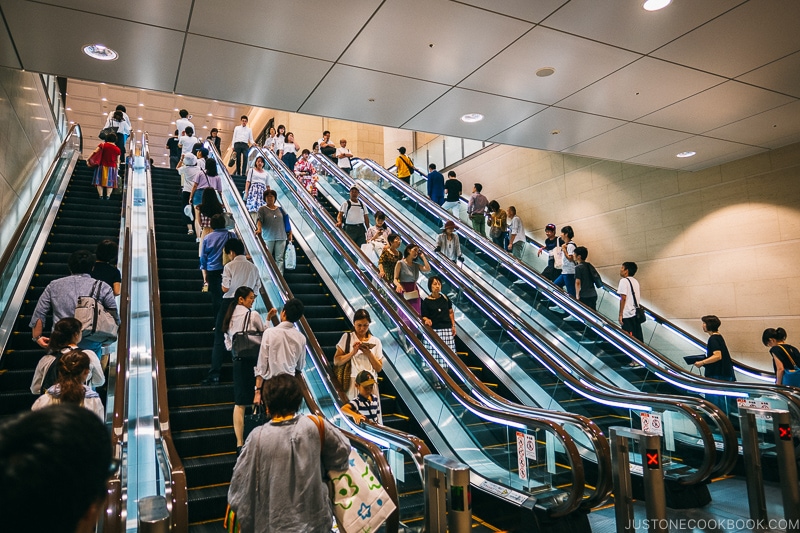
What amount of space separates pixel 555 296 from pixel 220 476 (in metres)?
5.97

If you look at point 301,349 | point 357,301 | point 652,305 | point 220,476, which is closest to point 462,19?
point 301,349

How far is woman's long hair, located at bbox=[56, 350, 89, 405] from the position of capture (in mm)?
3125

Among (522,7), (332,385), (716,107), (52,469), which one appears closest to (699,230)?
(716,107)

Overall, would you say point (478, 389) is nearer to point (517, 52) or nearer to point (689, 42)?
point (517, 52)

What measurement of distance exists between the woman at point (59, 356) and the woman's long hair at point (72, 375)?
369 millimetres

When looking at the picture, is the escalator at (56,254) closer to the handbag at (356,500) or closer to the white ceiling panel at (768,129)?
the handbag at (356,500)

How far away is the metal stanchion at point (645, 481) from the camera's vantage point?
3816mm

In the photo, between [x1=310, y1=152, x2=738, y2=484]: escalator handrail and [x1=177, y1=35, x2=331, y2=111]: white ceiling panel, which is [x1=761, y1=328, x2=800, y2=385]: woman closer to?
[x1=310, y1=152, x2=738, y2=484]: escalator handrail

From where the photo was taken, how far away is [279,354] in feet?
15.4

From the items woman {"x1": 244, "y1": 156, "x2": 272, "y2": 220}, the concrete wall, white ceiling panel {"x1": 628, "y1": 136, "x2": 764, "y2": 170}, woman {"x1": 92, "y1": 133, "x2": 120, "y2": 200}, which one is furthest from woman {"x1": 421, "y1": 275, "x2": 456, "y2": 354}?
woman {"x1": 92, "y1": 133, "x2": 120, "y2": 200}

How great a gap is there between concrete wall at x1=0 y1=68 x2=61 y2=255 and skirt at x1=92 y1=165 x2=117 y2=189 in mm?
931

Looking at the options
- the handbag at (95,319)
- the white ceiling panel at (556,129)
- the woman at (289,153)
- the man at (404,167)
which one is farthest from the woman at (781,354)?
the woman at (289,153)

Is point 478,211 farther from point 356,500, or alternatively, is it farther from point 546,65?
point 356,500

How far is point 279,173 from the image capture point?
12617 mm
